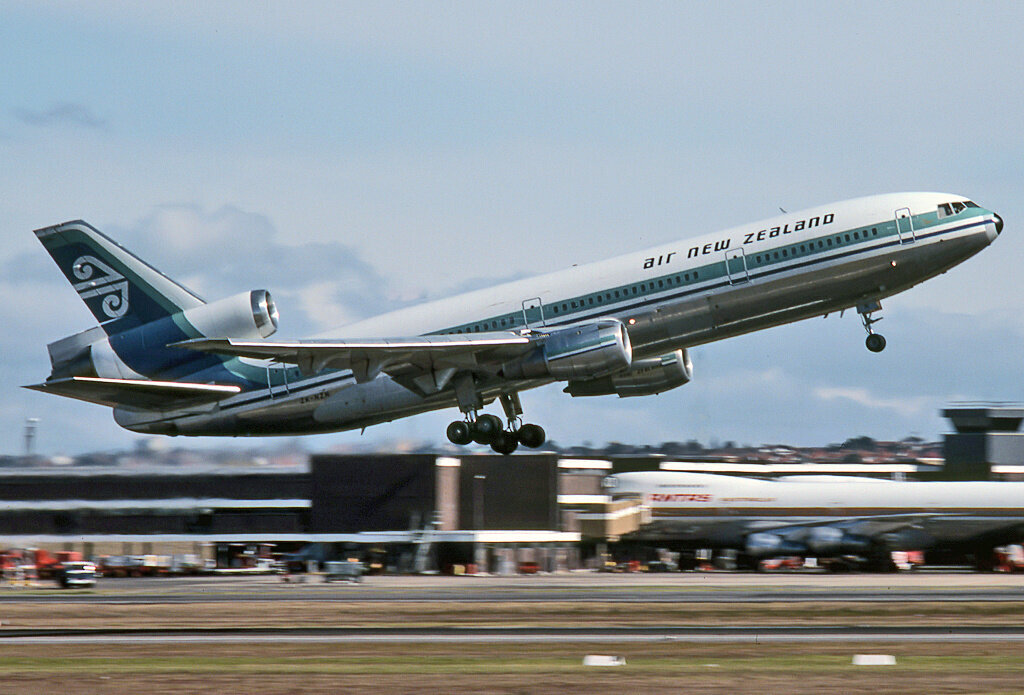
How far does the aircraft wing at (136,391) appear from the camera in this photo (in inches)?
1832

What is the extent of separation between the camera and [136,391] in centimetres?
4734

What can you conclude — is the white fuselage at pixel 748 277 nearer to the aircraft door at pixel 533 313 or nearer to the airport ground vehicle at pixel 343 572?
the aircraft door at pixel 533 313

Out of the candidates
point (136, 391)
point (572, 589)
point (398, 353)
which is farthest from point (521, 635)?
point (136, 391)

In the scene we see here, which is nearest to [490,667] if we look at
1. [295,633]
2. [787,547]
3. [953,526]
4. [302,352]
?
[295,633]

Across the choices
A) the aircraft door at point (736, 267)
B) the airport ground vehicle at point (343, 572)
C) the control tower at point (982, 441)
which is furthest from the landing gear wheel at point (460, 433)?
the control tower at point (982, 441)

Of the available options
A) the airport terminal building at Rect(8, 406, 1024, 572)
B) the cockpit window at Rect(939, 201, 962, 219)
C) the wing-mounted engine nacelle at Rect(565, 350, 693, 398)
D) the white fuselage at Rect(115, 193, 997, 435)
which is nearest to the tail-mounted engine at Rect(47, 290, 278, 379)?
the white fuselage at Rect(115, 193, 997, 435)

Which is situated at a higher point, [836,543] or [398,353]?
[398,353]

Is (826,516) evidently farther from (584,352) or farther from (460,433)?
(584,352)

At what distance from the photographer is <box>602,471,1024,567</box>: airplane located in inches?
2286

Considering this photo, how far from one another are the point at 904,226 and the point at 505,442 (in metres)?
16.4

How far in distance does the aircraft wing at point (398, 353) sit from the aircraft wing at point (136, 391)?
4.38 meters

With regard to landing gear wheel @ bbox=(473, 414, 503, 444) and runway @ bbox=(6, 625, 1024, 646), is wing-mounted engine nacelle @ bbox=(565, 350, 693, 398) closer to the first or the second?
landing gear wheel @ bbox=(473, 414, 503, 444)

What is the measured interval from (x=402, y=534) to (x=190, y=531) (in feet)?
36.5

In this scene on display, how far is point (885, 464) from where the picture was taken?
117 metres
